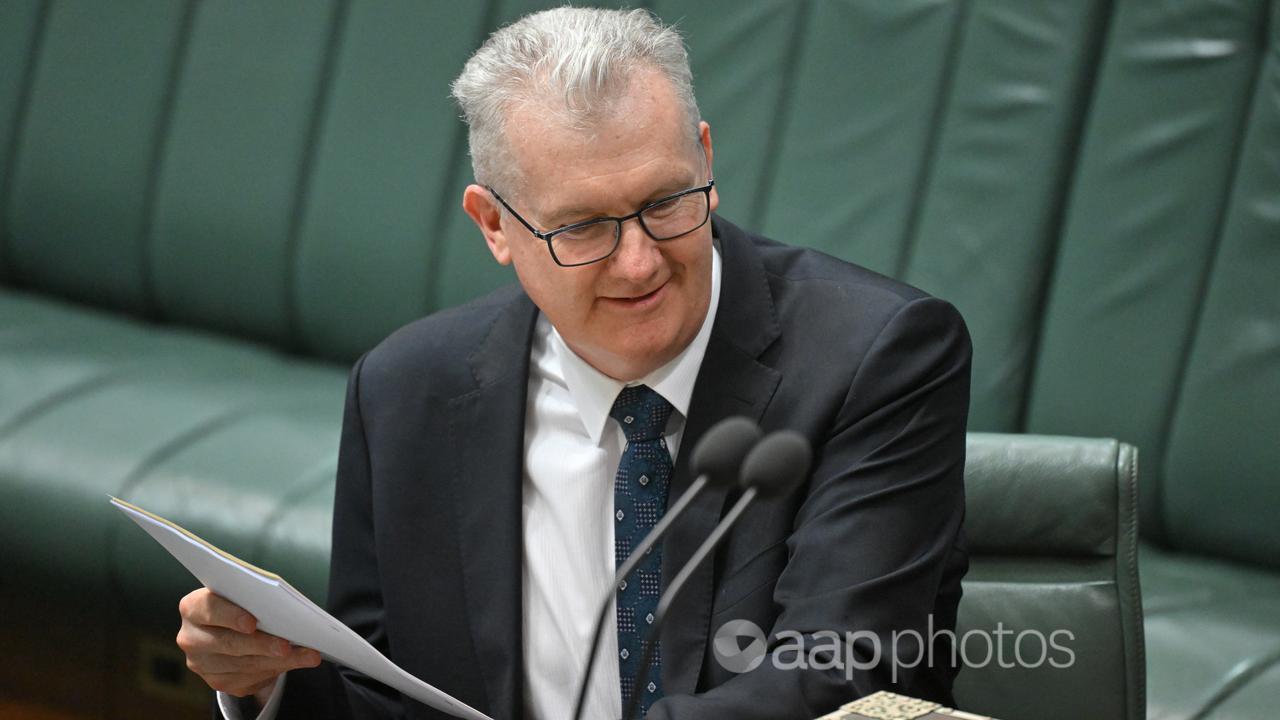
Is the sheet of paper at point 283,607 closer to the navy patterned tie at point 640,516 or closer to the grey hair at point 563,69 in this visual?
the navy patterned tie at point 640,516

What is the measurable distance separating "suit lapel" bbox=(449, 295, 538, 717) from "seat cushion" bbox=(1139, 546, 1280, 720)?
0.97 metres

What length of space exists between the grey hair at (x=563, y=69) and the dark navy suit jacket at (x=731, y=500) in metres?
0.24

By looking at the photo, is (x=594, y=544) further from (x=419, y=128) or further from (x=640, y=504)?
(x=419, y=128)

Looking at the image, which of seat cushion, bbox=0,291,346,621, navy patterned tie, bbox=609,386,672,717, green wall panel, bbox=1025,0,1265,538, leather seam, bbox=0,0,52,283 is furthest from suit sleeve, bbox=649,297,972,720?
leather seam, bbox=0,0,52,283

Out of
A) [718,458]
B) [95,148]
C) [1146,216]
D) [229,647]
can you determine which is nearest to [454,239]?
[95,148]

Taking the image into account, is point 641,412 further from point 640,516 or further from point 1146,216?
point 1146,216

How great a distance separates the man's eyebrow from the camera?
152cm

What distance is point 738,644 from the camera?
5.10 feet

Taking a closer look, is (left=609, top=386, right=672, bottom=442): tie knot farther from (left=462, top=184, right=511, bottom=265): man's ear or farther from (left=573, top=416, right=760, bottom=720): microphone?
(left=573, top=416, right=760, bottom=720): microphone

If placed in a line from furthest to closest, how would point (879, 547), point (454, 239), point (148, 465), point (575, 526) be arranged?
point (454, 239), point (148, 465), point (575, 526), point (879, 547)

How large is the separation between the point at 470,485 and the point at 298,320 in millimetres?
1682

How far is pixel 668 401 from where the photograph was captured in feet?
5.44

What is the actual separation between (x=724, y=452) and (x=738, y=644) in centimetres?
45

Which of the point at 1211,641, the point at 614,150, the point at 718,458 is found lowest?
the point at 1211,641
